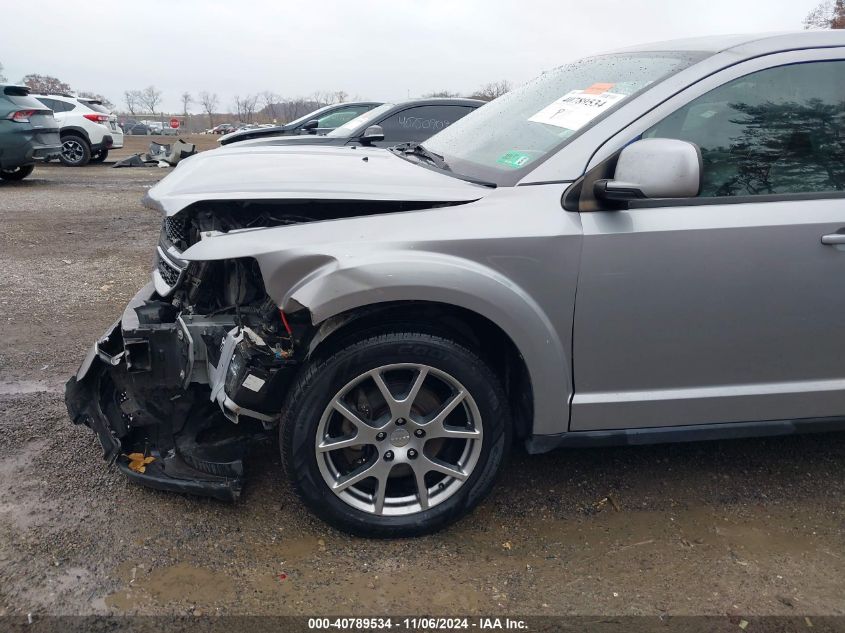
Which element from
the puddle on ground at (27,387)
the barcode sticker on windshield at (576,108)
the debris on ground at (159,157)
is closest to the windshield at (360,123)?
the puddle on ground at (27,387)

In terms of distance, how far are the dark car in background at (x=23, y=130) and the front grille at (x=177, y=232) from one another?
34.5 feet

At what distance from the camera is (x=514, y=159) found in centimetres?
272

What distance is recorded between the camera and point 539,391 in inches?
100

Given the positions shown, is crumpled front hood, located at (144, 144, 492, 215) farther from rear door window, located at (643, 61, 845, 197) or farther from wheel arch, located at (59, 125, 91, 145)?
wheel arch, located at (59, 125, 91, 145)

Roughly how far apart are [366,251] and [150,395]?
1083mm

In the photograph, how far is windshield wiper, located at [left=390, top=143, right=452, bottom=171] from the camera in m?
3.08

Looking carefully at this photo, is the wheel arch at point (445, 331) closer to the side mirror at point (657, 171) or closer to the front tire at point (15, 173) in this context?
the side mirror at point (657, 171)

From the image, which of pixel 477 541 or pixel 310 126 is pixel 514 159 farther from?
pixel 310 126

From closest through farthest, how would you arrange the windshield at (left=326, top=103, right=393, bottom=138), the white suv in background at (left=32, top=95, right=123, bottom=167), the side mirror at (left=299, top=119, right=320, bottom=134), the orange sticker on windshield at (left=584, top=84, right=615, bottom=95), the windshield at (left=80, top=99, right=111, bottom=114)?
the orange sticker on windshield at (left=584, top=84, right=615, bottom=95) < the windshield at (left=326, top=103, right=393, bottom=138) < the side mirror at (left=299, top=119, right=320, bottom=134) < the white suv in background at (left=32, top=95, right=123, bottom=167) < the windshield at (left=80, top=99, right=111, bottom=114)

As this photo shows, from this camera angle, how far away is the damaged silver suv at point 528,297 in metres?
2.40

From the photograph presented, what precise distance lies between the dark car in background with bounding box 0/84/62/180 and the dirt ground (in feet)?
32.6

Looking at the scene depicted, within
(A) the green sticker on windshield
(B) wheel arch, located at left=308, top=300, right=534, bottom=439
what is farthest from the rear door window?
(B) wheel arch, located at left=308, top=300, right=534, bottom=439

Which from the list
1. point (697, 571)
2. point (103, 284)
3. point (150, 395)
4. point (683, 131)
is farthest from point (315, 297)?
point (103, 284)

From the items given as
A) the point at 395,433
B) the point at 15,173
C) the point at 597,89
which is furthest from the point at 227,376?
the point at 15,173
